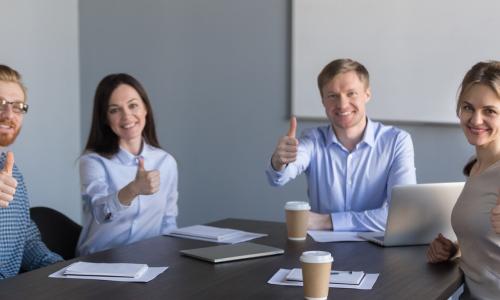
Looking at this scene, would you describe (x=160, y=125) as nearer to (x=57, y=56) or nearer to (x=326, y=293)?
(x=57, y=56)

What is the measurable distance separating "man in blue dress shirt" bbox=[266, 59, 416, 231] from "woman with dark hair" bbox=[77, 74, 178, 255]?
0.49 meters

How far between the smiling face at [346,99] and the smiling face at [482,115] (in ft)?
2.46

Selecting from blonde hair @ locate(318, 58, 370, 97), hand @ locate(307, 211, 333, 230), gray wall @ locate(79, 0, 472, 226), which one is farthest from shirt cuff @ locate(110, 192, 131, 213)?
gray wall @ locate(79, 0, 472, 226)

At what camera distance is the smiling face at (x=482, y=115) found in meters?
2.05

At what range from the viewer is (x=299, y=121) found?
13.0 feet

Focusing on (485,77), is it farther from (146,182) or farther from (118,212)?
(118,212)

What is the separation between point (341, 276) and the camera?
6.20ft

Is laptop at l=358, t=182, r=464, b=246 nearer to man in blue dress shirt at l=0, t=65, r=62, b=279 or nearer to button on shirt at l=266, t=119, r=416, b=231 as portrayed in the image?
button on shirt at l=266, t=119, r=416, b=231

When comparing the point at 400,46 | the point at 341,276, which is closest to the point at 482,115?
the point at 341,276

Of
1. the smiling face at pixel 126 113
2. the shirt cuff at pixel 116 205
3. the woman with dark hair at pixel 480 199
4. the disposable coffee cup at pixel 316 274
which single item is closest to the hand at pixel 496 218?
the woman with dark hair at pixel 480 199

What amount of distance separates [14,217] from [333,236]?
3.55 ft

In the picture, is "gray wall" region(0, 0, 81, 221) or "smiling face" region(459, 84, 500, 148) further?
"gray wall" region(0, 0, 81, 221)

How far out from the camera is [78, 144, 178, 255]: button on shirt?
2.76 metres

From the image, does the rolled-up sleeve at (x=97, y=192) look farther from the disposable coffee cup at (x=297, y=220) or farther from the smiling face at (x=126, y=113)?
the disposable coffee cup at (x=297, y=220)
